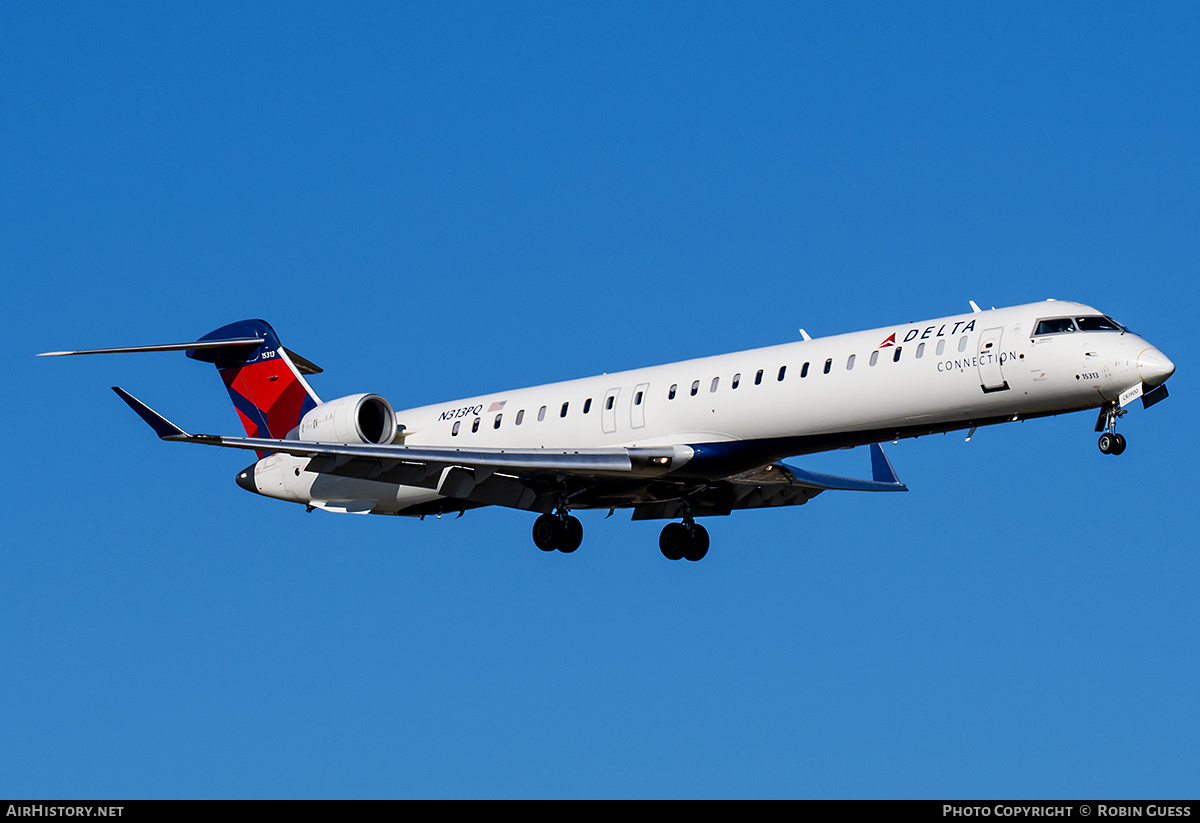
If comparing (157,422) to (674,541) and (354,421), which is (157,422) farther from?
(674,541)

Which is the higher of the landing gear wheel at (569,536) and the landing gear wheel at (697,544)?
the landing gear wheel at (697,544)

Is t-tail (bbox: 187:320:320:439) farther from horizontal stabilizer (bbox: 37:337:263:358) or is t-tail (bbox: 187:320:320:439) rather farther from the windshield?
the windshield

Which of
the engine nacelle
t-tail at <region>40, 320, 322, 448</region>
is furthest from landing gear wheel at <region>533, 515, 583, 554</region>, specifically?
t-tail at <region>40, 320, 322, 448</region>

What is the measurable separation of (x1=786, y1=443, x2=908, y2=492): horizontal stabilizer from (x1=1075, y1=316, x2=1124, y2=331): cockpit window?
6.56m

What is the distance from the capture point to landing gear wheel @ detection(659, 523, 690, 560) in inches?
1089

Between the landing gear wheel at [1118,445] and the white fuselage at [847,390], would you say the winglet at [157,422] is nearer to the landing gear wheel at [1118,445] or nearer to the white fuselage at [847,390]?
the white fuselage at [847,390]

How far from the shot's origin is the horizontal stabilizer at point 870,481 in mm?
27734

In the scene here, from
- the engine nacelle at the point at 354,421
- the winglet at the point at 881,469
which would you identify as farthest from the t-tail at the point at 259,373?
the winglet at the point at 881,469

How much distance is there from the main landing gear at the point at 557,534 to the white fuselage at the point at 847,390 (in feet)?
4.47
